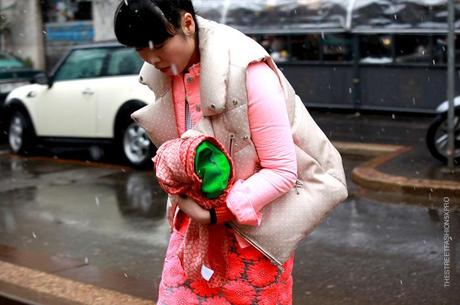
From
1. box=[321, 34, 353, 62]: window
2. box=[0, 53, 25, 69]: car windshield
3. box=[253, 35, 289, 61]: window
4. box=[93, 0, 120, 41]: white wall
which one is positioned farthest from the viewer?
box=[93, 0, 120, 41]: white wall

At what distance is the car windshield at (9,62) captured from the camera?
599 inches

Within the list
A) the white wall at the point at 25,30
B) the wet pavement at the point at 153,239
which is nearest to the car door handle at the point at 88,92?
the wet pavement at the point at 153,239

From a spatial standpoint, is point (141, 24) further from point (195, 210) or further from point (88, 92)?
point (88, 92)

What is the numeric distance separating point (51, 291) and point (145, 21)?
3.03m

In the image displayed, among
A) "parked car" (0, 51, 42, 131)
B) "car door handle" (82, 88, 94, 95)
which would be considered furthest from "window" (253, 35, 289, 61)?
"car door handle" (82, 88, 94, 95)

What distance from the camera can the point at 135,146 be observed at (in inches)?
410

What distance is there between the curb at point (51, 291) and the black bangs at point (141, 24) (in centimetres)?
255

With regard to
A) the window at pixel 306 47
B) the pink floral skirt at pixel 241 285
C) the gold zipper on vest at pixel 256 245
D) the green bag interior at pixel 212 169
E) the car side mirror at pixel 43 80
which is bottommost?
the window at pixel 306 47

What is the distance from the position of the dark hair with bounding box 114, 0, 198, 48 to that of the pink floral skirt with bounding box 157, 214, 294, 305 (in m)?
0.65

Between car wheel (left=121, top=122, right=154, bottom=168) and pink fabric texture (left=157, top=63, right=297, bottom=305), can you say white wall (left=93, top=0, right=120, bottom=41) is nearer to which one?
car wheel (left=121, top=122, right=154, bottom=168)

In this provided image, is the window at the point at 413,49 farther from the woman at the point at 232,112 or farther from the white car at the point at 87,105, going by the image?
the woman at the point at 232,112

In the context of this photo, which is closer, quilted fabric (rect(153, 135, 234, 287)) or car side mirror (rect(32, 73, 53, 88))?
quilted fabric (rect(153, 135, 234, 287))

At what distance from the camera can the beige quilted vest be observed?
7.71ft

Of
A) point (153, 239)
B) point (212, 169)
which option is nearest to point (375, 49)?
point (153, 239)
